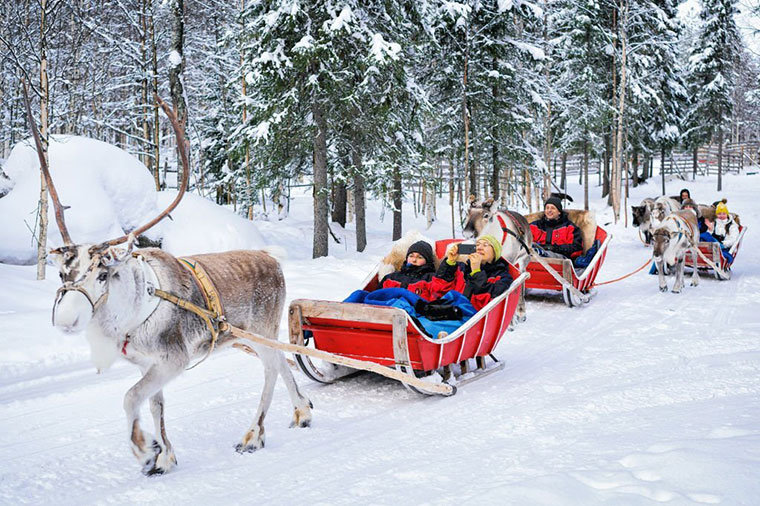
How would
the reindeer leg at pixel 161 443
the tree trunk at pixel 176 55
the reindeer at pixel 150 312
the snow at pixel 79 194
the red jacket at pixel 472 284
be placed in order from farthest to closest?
1. the tree trunk at pixel 176 55
2. the snow at pixel 79 194
3. the red jacket at pixel 472 284
4. the reindeer leg at pixel 161 443
5. the reindeer at pixel 150 312

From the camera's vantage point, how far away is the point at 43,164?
11.7 ft

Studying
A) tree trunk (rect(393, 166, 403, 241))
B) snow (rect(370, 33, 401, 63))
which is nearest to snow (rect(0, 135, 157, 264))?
snow (rect(370, 33, 401, 63))

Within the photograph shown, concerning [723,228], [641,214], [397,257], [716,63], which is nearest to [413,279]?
[397,257]

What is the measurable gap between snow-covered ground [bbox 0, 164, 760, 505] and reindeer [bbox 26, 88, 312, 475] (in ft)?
1.25

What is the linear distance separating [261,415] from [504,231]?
5.41 metres

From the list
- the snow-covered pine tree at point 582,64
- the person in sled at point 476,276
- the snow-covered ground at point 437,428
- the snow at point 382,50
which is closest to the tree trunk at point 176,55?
the snow at point 382,50

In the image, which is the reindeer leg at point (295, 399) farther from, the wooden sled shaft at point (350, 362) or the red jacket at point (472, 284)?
the red jacket at point (472, 284)

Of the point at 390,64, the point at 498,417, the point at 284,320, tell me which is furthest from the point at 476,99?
the point at 498,417

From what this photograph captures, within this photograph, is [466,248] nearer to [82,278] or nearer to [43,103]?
[82,278]

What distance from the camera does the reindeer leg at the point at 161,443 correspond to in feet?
12.3

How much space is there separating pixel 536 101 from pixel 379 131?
5.58 m

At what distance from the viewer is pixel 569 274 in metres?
9.30

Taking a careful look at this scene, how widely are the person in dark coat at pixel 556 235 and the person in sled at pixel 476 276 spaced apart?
361cm

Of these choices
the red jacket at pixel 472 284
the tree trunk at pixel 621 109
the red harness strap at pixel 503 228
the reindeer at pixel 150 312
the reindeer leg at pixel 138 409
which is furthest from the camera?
the tree trunk at pixel 621 109
